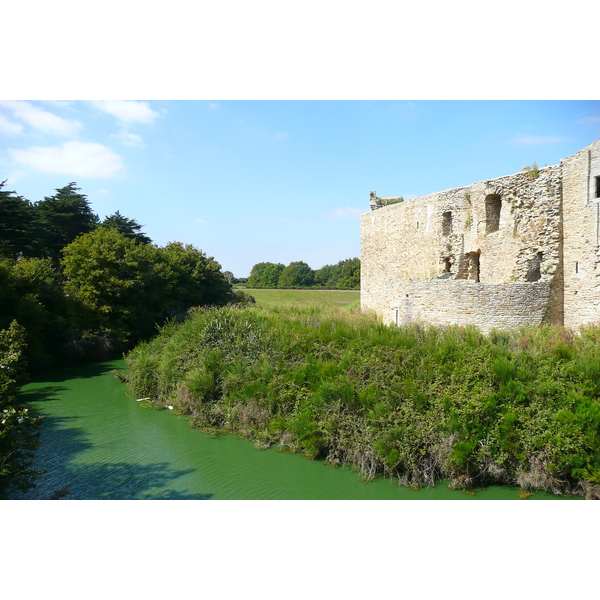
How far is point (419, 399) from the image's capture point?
850 cm

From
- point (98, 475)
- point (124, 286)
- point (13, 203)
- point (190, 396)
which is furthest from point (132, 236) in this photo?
point (98, 475)

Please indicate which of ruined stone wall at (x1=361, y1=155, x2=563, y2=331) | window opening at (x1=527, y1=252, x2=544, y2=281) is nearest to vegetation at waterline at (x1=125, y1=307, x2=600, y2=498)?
ruined stone wall at (x1=361, y1=155, x2=563, y2=331)

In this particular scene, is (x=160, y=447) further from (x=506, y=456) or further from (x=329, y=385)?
(x=506, y=456)

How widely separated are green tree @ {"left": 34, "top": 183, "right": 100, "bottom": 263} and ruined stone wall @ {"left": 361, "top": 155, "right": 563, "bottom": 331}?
72.3 feet

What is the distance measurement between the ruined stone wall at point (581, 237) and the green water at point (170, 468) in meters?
5.73

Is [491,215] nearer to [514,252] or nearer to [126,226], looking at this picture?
[514,252]

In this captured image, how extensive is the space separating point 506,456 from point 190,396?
26.4 feet

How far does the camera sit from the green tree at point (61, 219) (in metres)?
27.6

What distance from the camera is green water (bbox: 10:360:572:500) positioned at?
299 inches

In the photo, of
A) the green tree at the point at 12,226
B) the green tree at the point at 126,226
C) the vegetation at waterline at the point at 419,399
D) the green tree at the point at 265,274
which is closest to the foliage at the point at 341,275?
the green tree at the point at 265,274

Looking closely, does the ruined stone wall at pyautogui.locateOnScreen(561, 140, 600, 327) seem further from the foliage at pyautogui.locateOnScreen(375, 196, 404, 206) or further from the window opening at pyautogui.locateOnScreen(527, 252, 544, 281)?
the foliage at pyautogui.locateOnScreen(375, 196, 404, 206)

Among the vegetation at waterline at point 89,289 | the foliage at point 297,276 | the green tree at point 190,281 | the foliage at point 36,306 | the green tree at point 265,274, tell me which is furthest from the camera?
the green tree at point 265,274

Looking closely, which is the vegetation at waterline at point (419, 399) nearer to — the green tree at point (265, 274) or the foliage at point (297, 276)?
the foliage at point (297, 276)

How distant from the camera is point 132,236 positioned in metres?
35.7
